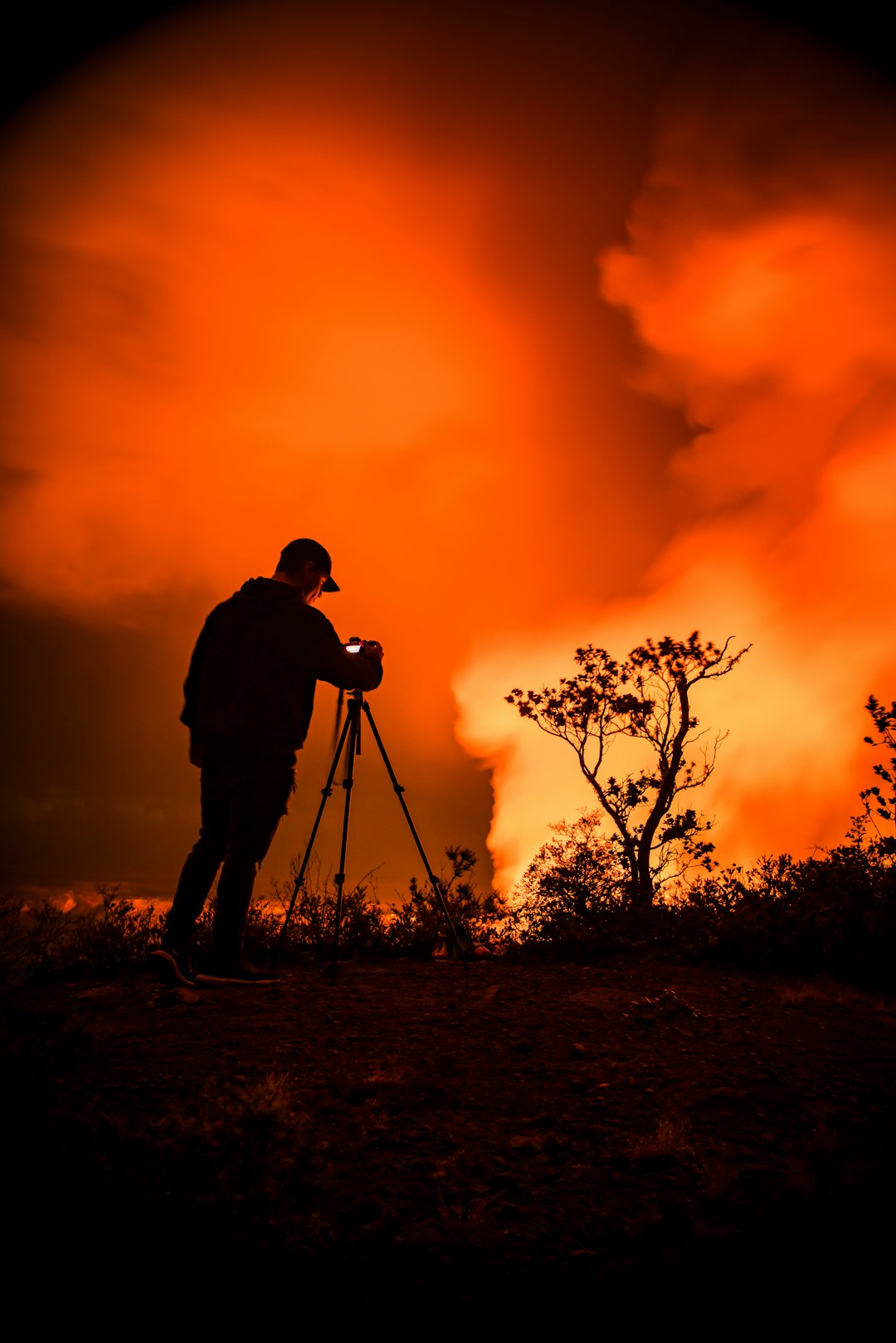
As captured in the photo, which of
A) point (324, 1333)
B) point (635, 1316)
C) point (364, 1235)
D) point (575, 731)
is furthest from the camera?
point (575, 731)

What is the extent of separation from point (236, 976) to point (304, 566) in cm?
346

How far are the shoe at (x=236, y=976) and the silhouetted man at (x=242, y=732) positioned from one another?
0.04 ft

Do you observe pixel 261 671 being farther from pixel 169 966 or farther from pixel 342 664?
pixel 169 966

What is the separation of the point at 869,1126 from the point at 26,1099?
368cm

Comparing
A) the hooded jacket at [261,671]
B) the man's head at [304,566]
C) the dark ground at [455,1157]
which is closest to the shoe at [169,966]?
the dark ground at [455,1157]

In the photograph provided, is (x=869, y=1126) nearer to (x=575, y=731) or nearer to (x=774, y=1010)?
(x=774, y=1010)

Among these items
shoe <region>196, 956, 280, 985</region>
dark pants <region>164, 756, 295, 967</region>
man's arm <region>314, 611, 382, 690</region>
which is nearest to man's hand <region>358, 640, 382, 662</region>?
man's arm <region>314, 611, 382, 690</region>

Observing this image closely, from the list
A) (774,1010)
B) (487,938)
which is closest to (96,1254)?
(774,1010)

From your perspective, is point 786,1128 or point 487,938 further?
point 487,938

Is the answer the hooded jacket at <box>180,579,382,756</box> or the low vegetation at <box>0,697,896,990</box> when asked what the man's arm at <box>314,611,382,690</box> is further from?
the low vegetation at <box>0,697,896,990</box>

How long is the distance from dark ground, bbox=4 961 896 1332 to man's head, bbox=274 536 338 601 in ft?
11.0

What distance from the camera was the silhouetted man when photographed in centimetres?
471

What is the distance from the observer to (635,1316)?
5.85 feet

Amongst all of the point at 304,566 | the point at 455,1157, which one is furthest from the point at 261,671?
the point at 455,1157
